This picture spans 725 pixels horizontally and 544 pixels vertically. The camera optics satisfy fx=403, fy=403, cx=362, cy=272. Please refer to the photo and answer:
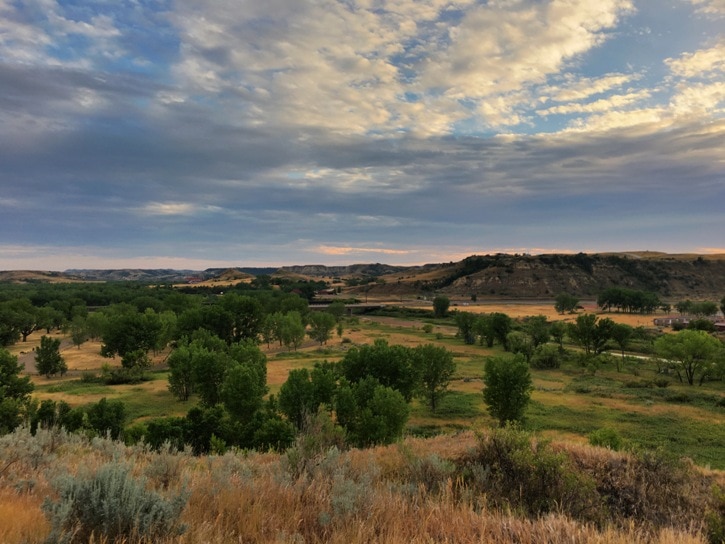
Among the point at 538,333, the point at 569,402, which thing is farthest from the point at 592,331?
the point at 569,402

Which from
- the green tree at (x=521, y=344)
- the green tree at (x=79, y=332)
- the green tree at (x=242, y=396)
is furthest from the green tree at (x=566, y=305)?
the green tree at (x=79, y=332)

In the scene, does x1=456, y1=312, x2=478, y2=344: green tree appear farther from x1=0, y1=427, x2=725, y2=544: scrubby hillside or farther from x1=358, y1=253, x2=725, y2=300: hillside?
x1=358, y1=253, x2=725, y2=300: hillside

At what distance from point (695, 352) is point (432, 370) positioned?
122ft

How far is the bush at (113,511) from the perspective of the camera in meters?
4.71

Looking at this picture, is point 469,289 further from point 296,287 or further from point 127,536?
point 127,536

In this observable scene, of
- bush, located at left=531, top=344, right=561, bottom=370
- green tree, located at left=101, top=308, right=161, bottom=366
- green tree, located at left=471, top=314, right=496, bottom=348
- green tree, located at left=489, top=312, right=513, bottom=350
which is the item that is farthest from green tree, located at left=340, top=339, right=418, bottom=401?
green tree, located at left=471, top=314, right=496, bottom=348

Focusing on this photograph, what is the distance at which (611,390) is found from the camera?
47938 millimetres

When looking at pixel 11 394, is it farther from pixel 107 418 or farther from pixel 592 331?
pixel 592 331

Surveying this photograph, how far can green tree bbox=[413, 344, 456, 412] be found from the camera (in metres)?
42.0

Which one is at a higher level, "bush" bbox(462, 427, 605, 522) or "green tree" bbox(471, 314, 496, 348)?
"bush" bbox(462, 427, 605, 522)

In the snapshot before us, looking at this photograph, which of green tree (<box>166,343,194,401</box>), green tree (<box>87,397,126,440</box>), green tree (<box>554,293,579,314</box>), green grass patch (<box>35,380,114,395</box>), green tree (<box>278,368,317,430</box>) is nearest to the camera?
green tree (<box>87,397,126,440</box>)

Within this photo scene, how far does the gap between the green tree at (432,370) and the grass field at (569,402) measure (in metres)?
1.71

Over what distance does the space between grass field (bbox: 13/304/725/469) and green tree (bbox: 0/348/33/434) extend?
594cm

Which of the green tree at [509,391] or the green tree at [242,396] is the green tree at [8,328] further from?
the green tree at [509,391]
